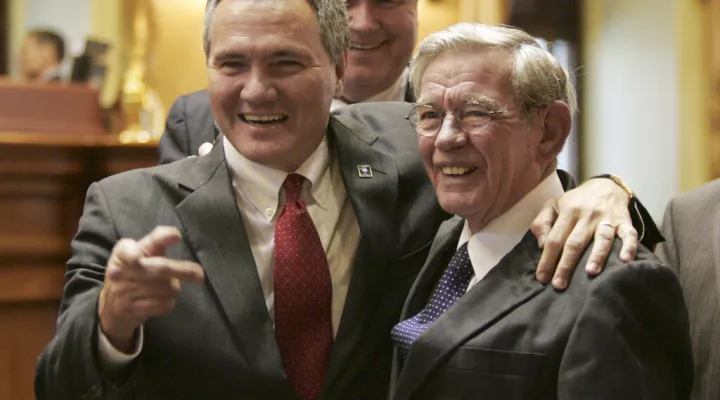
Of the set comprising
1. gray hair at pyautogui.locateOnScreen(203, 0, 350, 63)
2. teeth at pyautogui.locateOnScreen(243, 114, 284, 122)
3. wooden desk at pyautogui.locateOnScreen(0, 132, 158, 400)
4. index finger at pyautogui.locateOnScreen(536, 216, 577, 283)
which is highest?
gray hair at pyautogui.locateOnScreen(203, 0, 350, 63)

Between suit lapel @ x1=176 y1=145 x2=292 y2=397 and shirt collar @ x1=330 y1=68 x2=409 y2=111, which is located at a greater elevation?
shirt collar @ x1=330 y1=68 x2=409 y2=111

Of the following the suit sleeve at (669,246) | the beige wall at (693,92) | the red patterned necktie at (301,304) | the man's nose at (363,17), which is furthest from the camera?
the beige wall at (693,92)

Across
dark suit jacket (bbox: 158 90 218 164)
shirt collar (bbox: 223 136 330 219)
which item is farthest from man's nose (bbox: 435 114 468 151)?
dark suit jacket (bbox: 158 90 218 164)

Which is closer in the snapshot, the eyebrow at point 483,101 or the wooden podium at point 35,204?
the eyebrow at point 483,101

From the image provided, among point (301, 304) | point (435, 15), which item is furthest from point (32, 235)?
point (435, 15)

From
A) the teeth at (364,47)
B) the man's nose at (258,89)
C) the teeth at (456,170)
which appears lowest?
the teeth at (456,170)

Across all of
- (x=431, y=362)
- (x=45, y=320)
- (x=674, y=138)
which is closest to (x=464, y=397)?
(x=431, y=362)

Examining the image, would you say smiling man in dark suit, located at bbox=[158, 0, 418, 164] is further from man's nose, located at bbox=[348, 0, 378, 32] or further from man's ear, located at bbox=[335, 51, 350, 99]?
man's ear, located at bbox=[335, 51, 350, 99]

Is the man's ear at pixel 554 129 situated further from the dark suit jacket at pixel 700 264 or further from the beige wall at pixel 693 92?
the beige wall at pixel 693 92

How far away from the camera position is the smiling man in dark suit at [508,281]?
5.00 feet

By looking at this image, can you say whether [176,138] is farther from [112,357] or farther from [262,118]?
[112,357]

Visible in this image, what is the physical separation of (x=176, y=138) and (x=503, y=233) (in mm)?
1195

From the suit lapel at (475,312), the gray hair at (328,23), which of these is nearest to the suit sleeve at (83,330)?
the gray hair at (328,23)

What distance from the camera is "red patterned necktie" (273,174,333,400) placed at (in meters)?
1.86
